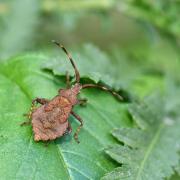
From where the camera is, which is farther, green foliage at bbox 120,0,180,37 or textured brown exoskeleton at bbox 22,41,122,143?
green foliage at bbox 120,0,180,37

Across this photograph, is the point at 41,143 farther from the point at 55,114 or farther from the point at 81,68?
the point at 81,68

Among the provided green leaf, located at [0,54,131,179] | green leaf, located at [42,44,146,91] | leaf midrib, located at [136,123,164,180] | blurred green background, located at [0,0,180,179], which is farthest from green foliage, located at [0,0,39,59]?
leaf midrib, located at [136,123,164,180]

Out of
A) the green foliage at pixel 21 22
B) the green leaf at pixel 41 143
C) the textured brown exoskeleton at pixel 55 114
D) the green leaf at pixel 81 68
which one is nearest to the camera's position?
the green leaf at pixel 41 143

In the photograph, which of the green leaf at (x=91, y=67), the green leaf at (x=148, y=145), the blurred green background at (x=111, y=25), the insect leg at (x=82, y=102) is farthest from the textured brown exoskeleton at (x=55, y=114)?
the blurred green background at (x=111, y=25)

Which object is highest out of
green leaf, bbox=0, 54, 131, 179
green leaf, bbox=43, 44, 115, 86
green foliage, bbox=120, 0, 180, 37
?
green foliage, bbox=120, 0, 180, 37

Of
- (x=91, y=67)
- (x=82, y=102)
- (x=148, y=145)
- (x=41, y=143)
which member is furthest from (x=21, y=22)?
(x=41, y=143)

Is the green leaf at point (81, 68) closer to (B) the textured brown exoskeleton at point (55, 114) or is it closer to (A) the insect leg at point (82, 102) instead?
(B) the textured brown exoskeleton at point (55, 114)

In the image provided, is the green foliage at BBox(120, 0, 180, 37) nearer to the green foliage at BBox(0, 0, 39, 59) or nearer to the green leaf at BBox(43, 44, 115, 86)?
the green foliage at BBox(0, 0, 39, 59)
